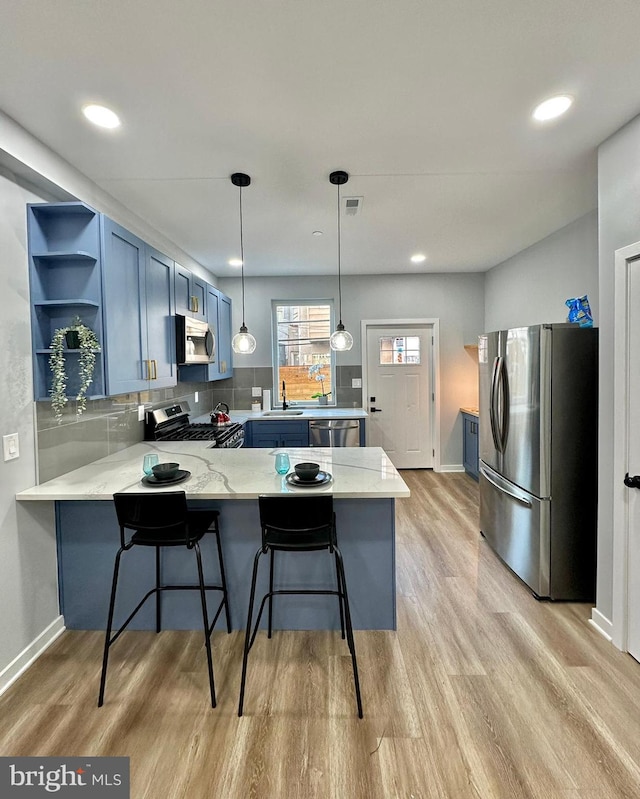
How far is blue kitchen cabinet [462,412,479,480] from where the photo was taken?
16.0 feet

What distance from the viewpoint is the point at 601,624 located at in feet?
7.21

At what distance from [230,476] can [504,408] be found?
193 cm

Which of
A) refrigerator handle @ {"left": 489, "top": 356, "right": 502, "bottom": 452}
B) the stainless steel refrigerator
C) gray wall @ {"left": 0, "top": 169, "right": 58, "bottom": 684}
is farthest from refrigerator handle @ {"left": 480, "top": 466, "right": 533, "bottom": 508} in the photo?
gray wall @ {"left": 0, "top": 169, "right": 58, "bottom": 684}

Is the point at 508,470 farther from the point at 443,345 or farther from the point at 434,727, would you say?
the point at 443,345

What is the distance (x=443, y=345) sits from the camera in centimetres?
532

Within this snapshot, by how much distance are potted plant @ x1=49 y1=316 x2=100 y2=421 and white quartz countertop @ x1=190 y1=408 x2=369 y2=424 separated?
217cm

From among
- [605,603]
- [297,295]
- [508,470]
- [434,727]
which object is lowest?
[434,727]

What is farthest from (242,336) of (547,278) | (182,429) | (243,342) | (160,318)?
(547,278)

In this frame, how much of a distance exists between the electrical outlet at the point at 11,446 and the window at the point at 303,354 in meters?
3.51

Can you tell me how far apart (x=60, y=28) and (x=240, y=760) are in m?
2.69

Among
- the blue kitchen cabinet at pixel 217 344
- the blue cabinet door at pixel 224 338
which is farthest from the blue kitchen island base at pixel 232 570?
the blue cabinet door at pixel 224 338

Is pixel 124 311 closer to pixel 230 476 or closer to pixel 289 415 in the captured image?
pixel 230 476

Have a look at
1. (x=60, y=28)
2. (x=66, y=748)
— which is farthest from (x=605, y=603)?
(x=60, y=28)

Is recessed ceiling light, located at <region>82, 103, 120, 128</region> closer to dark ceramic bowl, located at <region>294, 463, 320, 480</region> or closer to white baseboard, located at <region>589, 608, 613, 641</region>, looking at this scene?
dark ceramic bowl, located at <region>294, 463, 320, 480</region>
